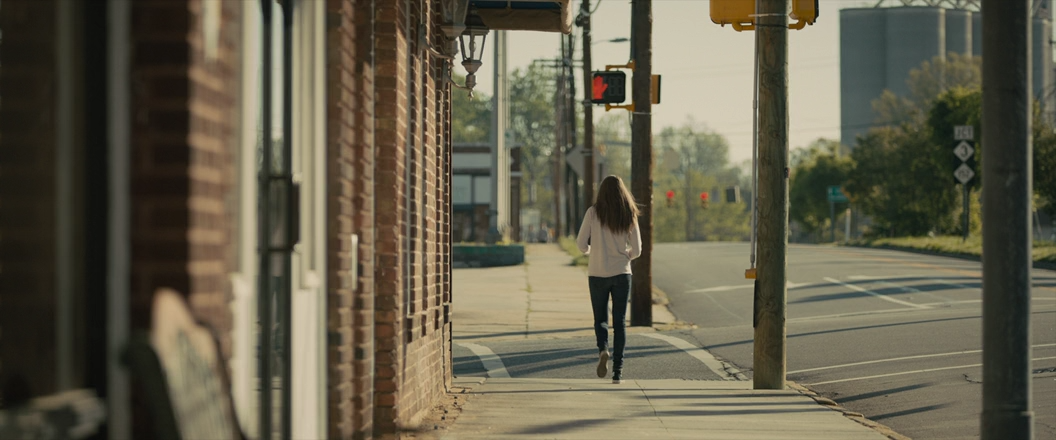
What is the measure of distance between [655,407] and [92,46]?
19.3 ft

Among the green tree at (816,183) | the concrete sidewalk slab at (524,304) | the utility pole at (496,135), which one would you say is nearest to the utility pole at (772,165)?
the concrete sidewalk slab at (524,304)

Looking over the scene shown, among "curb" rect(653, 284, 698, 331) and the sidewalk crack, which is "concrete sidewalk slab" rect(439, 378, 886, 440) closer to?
the sidewalk crack

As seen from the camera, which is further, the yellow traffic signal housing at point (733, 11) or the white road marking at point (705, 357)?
the white road marking at point (705, 357)

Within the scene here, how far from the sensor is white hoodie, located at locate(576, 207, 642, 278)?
9961mm

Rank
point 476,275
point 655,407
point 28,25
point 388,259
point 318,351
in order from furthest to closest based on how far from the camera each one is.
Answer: point 476,275 → point 655,407 → point 388,259 → point 318,351 → point 28,25

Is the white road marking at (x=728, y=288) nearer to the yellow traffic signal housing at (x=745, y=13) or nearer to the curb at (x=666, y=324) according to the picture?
the curb at (x=666, y=324)

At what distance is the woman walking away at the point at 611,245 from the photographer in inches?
392

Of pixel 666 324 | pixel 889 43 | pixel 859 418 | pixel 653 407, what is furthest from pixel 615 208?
pixel 889 43

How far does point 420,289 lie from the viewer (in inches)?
310

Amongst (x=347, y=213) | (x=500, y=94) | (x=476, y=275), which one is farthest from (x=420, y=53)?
(x=500, y=94)

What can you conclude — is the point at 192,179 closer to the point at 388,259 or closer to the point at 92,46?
the point at 92,46

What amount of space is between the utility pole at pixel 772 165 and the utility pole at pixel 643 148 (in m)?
7.47

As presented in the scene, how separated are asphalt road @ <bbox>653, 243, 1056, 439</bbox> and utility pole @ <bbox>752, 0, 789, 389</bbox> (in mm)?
993

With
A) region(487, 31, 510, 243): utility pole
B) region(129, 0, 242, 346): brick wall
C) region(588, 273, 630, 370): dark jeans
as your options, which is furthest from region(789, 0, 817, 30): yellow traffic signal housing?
region(487, 31, 510, 243): utility pole
